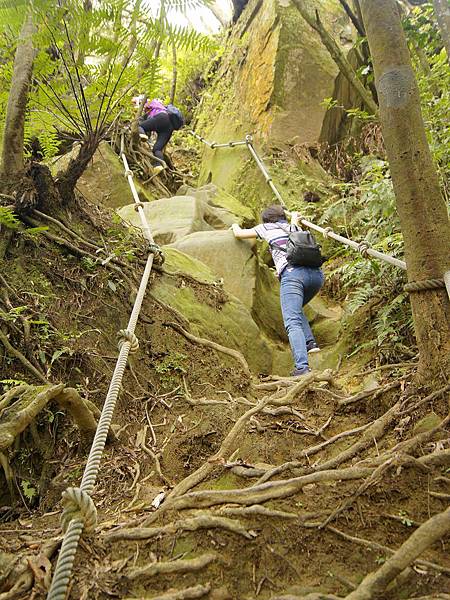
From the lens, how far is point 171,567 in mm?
1366

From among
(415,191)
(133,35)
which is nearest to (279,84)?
(133,35)

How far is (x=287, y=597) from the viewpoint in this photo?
4.13 ft

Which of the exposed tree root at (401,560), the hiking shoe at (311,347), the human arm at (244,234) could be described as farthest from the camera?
the human arm at (244,234)

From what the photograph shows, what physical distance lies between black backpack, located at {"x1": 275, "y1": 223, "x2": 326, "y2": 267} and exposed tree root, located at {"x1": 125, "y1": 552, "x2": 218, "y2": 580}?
10.7 ft

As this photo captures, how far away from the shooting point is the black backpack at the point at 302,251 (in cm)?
434

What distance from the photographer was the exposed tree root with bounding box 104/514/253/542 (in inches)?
58.5

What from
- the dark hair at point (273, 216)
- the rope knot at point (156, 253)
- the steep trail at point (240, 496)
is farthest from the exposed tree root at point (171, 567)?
the dark hair at point (273, 216)

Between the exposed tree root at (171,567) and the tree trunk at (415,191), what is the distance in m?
1.19

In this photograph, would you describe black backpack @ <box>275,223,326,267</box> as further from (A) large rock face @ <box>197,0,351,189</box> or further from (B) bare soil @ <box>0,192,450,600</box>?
(A) large rock face @ <box>197,0,351,189</box>

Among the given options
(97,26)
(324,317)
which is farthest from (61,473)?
(324,317)

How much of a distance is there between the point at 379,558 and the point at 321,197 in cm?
762

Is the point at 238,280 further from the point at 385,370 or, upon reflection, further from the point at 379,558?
the point at 379,558

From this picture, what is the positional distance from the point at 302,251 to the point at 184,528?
3.18 meters

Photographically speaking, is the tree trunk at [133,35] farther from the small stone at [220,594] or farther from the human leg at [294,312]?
the small stone at [220,594]
